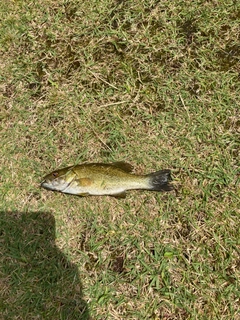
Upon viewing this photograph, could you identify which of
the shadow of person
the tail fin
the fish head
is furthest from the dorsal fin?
the shadow of person

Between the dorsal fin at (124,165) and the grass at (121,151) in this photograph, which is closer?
the grass at (121,151)

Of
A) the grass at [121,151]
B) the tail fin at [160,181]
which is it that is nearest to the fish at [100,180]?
the tail fin at [160,181]

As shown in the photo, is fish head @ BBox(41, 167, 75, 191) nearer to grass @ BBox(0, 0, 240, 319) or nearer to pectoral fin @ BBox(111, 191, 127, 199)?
grass @ BBox(0, 0, 240, 319)

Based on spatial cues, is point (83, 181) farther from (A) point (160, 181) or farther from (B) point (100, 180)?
(A) point (160, 181)

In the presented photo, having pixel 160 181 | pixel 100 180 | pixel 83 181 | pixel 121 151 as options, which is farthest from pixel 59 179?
pixel 160 181

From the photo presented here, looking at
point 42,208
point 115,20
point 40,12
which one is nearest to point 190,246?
point 42,208

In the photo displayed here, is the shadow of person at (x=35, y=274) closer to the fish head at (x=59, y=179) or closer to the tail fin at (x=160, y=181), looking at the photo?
the fish head at (x=59, y=179)

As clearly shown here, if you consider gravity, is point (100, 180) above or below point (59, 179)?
below
